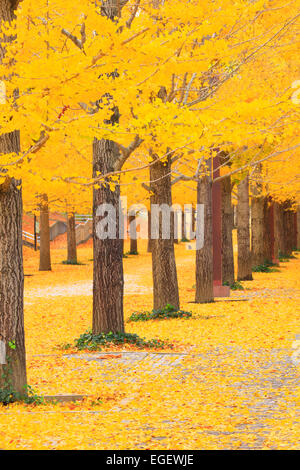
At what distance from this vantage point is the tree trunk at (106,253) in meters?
11.1

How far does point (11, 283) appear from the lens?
25.2 feet

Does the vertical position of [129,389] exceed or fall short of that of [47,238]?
it falls short

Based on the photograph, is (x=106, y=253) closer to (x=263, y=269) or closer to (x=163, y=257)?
(x=163, y=257)

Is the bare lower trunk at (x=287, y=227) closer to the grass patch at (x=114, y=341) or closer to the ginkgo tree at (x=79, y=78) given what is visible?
the grass patch at (x=114, y=341)

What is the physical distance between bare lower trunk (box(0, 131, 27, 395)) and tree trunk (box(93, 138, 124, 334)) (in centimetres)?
339

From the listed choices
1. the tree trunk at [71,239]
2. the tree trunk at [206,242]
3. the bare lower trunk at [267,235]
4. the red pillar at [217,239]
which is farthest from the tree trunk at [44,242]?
the tree trunk at [206,242]

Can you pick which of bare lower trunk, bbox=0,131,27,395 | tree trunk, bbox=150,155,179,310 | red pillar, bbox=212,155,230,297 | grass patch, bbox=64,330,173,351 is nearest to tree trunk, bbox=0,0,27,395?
bare lower trunk, bbox=0,131,27,395

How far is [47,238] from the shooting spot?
28969 mm

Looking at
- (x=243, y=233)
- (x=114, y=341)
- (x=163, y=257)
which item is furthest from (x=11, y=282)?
(x=243, y=233)

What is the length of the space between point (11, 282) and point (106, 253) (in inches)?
149

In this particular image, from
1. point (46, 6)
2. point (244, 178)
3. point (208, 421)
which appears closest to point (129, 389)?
point (208, 421)

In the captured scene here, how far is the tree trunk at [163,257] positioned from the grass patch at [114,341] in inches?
120

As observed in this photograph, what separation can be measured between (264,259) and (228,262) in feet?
27.4
